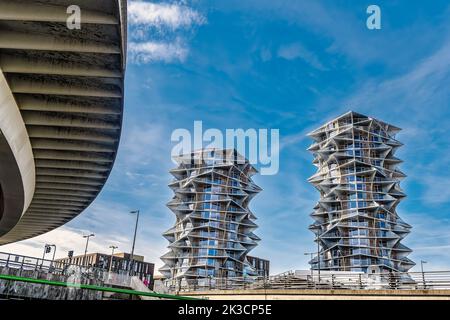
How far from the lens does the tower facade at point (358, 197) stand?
7975cm

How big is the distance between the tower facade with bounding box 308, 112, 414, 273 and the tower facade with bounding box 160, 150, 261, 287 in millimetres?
18289

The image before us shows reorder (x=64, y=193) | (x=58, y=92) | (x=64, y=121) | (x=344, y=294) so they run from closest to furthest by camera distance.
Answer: (x=58, y=92) → (x=64, y=121) → (x=344, y=294) → (x=64, y=193)

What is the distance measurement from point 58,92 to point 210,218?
80.5 metres

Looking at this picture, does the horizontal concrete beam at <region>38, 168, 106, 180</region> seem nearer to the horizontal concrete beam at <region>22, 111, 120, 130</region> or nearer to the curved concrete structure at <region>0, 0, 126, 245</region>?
the curved concrete structure at <region>0, 0, 126, 245</region>

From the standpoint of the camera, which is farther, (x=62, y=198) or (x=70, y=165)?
(x=62, y=198)

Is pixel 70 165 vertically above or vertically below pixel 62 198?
below

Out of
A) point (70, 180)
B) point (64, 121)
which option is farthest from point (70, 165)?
point (64, 121)

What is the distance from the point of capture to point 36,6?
11211mm

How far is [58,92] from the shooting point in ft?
50.5

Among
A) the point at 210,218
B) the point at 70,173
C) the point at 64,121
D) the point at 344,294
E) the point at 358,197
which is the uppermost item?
the point at 358,197

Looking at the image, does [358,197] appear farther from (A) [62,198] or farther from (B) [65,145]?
(B) [65,145]

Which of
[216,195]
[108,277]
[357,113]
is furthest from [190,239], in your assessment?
[108,277]

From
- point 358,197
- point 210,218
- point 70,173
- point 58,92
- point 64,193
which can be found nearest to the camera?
point 58,92
